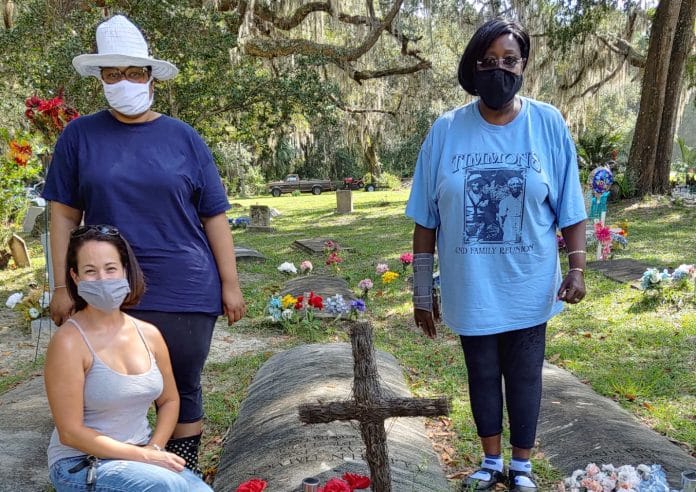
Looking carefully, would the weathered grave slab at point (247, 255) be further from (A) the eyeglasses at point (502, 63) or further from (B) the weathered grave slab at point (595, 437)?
(A) the eyeglasses at point (502, 63)

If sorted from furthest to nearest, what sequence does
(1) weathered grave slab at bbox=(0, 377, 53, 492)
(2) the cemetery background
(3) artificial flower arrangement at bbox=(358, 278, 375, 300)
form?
(3) artificial flower arrangement at bbox=(358, 278, 375, 300) < (2) the cemetery background < (1) weathered grave slab at bbox=(0, 377, 53, 492)

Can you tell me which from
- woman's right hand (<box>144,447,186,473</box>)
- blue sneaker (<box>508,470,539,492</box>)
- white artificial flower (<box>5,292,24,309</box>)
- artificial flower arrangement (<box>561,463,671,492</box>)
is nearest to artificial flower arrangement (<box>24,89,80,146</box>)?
white artificial flower (<box>5,292,24,309</box>)

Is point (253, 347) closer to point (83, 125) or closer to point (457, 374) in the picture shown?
point (457, 374)

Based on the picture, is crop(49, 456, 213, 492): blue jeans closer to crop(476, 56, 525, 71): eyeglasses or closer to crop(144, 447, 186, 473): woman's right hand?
crop(144, 447, 186, 473): woman's right hand

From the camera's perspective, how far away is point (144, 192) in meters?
2.14

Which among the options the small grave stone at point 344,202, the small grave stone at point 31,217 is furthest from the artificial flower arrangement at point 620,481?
the small grave stone at point 344,202

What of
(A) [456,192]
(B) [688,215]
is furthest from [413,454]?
(B) [688,215]

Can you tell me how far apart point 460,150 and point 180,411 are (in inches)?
55.6

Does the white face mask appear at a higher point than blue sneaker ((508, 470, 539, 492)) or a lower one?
higher

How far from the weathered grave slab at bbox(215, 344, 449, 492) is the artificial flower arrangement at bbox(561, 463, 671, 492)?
0.55 meters

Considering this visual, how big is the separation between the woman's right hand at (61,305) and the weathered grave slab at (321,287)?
4164 mm

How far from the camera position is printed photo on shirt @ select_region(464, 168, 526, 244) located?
7.22 feet

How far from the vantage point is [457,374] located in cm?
459

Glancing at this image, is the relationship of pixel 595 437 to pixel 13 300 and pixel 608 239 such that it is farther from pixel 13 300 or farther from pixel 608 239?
pixel 608 239
